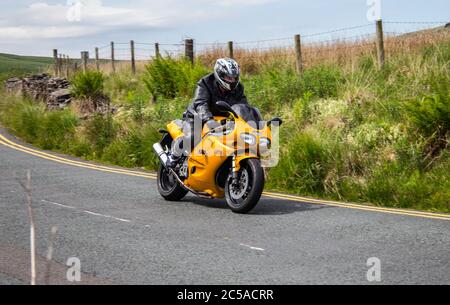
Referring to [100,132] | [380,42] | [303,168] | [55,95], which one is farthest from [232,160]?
[55,95]

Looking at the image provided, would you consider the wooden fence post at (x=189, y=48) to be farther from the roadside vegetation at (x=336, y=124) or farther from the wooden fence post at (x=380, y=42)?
the wooden fence post at (x=380, y=42)

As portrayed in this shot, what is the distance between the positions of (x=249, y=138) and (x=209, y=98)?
115cm

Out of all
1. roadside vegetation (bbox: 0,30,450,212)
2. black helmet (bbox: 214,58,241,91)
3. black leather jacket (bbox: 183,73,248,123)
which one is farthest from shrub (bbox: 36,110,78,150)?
black helmet (bbox: 214,58,241,91)

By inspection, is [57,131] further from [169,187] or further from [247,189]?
[247,189]

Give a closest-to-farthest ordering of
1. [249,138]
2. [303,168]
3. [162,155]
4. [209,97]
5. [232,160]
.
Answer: [249,138], [232,160], [209,97], [162,155], [303,168]

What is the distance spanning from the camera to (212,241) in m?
7.61

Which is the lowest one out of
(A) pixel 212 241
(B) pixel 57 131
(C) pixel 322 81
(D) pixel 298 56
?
(A) pixel 212 241

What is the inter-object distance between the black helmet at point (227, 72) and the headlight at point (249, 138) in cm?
98

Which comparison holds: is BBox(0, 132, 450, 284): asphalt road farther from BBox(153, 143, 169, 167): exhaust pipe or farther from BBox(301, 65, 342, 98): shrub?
BBox(301, 65, 342, 98): shrub

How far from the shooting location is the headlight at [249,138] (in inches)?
351

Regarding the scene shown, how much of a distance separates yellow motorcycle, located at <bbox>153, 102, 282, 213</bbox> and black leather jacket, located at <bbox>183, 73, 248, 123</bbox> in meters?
0.19

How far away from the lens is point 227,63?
9539 millimetres

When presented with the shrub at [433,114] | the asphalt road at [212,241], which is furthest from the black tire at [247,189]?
the shrub at [433,114]
